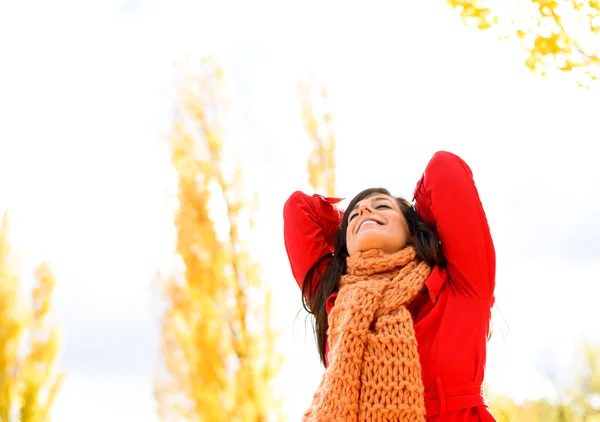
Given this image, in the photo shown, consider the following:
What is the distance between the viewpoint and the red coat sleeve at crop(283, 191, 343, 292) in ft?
6.61

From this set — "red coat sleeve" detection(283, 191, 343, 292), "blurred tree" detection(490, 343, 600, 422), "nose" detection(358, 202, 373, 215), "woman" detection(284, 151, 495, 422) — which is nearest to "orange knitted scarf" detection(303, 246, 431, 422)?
"woman" detection(284, 151, 495, 422)

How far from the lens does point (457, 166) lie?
1789 mm

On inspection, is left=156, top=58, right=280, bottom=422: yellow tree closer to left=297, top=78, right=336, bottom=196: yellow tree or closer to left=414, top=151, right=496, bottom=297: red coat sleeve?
left=297, top=78, right=336, bottom=196: yellow tree

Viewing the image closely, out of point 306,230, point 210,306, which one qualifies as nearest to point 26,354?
point 210,306

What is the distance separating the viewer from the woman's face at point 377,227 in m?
1.80

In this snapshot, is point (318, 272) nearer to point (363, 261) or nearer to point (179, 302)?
point (363, 261)

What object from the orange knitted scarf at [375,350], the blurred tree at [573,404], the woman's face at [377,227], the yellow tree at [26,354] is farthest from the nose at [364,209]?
the yellow tree at [26,354]

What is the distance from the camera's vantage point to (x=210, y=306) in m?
4.15

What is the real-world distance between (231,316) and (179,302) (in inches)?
14.9

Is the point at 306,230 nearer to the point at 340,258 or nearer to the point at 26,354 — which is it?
the point at 340,258

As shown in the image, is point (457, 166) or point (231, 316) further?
point (231, 316)

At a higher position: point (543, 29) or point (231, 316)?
point (543, 29)

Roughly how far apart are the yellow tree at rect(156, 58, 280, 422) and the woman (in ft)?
7.06

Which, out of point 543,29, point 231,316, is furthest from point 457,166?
point 231,316
